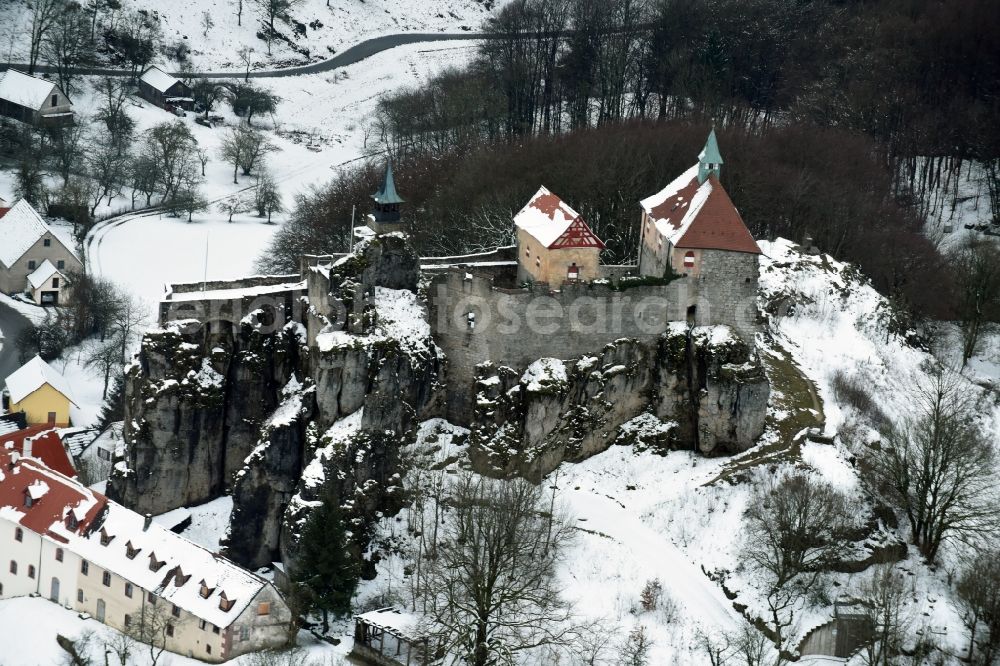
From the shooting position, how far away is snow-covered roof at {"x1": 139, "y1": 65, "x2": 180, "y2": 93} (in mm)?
141250

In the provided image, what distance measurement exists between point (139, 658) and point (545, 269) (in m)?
27.7

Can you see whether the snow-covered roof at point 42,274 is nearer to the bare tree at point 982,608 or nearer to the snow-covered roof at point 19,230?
the snow-covered roof at point 19,230

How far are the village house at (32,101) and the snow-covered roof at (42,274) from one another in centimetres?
2321

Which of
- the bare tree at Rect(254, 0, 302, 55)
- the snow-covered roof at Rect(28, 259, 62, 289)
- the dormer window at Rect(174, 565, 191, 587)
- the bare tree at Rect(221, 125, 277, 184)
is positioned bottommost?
the dormer window at Rect(174, 565, 191, 587)

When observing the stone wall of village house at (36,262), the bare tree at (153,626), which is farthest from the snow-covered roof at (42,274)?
the bare tree at (153,626)

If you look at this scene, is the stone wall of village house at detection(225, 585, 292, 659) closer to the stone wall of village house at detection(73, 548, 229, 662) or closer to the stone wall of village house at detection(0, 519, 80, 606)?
the stone wall of village house at detection(73, 548, 229, 662)

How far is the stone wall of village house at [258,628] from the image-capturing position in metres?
74.7

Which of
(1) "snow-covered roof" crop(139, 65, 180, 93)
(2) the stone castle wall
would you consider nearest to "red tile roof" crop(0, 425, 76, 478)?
(2) the stone castle wall

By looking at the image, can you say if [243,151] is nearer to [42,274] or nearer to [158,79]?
[158,79]

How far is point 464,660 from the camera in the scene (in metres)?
72.4

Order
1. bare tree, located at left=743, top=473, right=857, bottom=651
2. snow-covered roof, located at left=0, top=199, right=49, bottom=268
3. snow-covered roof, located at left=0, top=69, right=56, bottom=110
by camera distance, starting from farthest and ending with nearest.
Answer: snow-covered roof, located at left=0, top=69, right=56, bottom=110
snow-covered roof, located at left=0, top=199, right=49, bottom=268
bare tree, located at left=743, top=473, right=857, bottom=651

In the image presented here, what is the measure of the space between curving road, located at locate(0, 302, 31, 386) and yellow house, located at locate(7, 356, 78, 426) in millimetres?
4924

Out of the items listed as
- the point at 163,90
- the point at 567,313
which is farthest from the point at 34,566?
the point at 163,90

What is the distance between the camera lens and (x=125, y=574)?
253ft
